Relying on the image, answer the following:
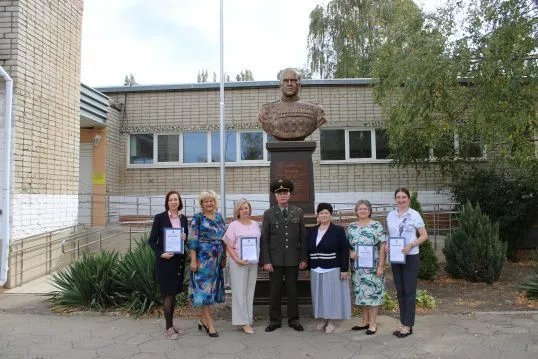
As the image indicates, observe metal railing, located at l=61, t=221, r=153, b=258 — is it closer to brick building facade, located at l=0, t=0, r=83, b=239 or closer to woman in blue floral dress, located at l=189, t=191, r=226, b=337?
brick building facade, located at l=0, t=0, r=83, b=239

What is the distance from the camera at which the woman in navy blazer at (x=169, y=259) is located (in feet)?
17.6

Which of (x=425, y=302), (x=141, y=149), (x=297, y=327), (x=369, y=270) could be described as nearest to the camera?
(x=369, y=270)

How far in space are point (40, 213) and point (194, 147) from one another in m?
6.68

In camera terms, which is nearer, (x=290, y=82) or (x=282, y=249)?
(x=282, y=249)

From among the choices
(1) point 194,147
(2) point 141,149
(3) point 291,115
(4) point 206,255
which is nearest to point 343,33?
(1) point 194,147

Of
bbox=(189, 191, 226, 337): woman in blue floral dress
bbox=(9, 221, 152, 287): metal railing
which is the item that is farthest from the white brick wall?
bbox=(189, 191, 226, 337): woman in blue floral dress

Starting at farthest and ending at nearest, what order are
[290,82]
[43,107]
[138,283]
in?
[43,107], [290,82], [138,283]

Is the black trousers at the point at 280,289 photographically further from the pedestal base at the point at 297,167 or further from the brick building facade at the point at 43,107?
the brick building facade at the point at 43,107

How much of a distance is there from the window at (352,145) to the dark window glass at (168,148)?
4.59 metres

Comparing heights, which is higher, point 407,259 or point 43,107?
point 43,107

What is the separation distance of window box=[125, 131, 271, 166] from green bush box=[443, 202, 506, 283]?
725 cm

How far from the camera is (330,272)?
5.48 metres

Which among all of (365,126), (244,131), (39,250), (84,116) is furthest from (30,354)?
(365,126)

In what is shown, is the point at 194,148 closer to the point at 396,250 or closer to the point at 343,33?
the point at 396,250
